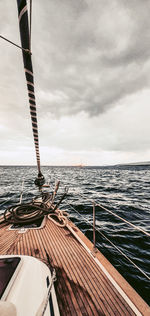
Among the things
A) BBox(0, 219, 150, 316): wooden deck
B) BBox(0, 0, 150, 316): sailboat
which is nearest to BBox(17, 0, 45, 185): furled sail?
BBox(0, 0, 150, 316): sailboat

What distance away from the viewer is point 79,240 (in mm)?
3049

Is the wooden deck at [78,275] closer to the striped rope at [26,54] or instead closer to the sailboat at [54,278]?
the sailboat at [54,278]

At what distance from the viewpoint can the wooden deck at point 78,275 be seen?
1680 millimetres

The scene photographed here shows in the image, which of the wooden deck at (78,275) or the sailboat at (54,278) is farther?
the wooden deck at (78,275)

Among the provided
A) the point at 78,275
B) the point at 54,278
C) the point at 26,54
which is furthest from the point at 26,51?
the point at 78,275

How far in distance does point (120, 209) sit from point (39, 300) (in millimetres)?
6577

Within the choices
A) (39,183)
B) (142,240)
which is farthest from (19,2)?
(142,240)

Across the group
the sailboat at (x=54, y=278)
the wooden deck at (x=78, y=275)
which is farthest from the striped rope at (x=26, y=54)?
the wooden deck at (x=78, y=275)

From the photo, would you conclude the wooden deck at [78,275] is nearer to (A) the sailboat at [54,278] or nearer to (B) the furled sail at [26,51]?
(A) the sailboat at [54,278]

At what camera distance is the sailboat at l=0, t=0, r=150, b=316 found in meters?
1.36

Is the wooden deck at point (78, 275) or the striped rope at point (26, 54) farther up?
the striped rope at point (26, 54)

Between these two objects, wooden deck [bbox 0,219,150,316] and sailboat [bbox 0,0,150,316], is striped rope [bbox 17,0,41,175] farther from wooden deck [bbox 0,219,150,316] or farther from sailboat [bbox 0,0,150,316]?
wooden deck [bbox 0,219,150,316]

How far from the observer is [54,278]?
6.19 ft

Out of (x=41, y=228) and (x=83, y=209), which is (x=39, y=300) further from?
(x=83, y=209)
